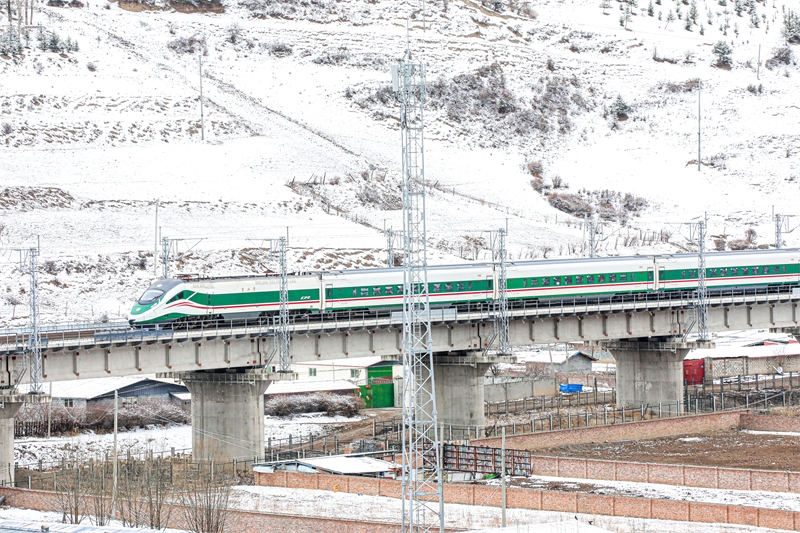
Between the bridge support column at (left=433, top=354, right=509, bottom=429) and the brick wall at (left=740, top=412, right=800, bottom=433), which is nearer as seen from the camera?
the brick wall at (left=740, top=412, right=800, bottom=433)

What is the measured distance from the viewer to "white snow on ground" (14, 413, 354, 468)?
7156 cm

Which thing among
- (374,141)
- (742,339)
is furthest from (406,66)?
(374,141)

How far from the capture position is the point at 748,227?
155875 millimetres

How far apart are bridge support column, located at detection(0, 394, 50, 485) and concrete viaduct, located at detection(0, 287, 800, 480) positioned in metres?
0.06

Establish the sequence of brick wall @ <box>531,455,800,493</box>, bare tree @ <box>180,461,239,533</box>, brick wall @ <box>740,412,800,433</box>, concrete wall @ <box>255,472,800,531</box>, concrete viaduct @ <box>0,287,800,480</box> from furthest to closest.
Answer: brick wall @ <box>740,412,800,433</box> < concrete viaduct @ <box>0,287,800,480</box> < brick wall @ <box>531,455,800,493</box> < concrete wall @ <box>255,472,800,531</box> < bare tree @ <box>180,461,239,533</box>

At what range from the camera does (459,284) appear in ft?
261

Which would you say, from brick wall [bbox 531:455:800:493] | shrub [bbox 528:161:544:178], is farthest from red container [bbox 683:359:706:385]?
shrub [bbox 528:161:544:178]

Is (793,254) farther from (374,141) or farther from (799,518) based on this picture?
(374,141)

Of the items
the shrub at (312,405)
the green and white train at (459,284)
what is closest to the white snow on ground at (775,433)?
the green and white train at (459,284)

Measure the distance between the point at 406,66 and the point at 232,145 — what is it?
4485 inches

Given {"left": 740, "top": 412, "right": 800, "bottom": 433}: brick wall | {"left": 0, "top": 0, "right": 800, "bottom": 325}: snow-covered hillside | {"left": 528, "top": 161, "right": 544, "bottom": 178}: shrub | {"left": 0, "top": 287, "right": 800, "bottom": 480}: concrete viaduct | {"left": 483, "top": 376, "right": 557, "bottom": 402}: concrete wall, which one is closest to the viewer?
{"left": 0, "top": 287, "right": 800, "bottom": 480}: concrete viaduct

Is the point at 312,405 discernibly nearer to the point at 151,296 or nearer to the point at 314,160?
the point at 151,296

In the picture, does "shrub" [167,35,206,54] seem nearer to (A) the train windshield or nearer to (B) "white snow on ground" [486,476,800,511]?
(A) the train windshield

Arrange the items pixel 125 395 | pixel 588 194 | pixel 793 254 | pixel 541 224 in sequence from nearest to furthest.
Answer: pixel 125 395 < pixel 793 254 < pixel 541 224 < pixel 588 194
